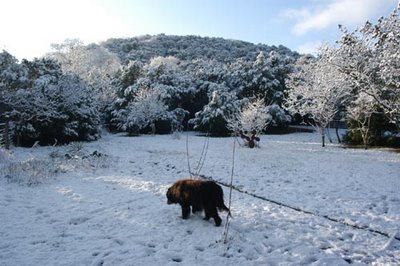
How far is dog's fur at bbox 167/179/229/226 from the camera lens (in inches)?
246

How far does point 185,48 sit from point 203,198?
64.8m

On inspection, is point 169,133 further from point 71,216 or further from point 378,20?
point 71,216

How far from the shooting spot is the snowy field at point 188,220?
516cm

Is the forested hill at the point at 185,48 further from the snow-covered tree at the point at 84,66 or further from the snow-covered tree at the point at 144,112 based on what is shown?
the snow-covered tree at the point at 144,112

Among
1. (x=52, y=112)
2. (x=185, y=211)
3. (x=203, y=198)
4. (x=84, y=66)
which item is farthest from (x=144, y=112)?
(x=203, y=198)

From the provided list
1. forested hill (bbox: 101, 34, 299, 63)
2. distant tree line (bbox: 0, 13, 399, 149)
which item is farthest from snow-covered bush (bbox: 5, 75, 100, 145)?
forested hill (bbox: 101, 34, 299, 63)

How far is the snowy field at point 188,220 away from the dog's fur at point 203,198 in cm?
23

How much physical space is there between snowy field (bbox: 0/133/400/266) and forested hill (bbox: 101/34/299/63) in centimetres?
4643

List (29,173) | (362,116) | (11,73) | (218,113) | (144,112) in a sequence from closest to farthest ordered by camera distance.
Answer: (29,173) < (11,73) < (362,116) < (218,113) < (144,112)

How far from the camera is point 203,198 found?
20.6ft

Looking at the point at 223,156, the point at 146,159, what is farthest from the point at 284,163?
the point at 146,159

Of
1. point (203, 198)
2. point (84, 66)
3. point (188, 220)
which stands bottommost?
point (188, 220)

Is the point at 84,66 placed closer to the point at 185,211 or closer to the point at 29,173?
the point at 29,173

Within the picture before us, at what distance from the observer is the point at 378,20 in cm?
1222
